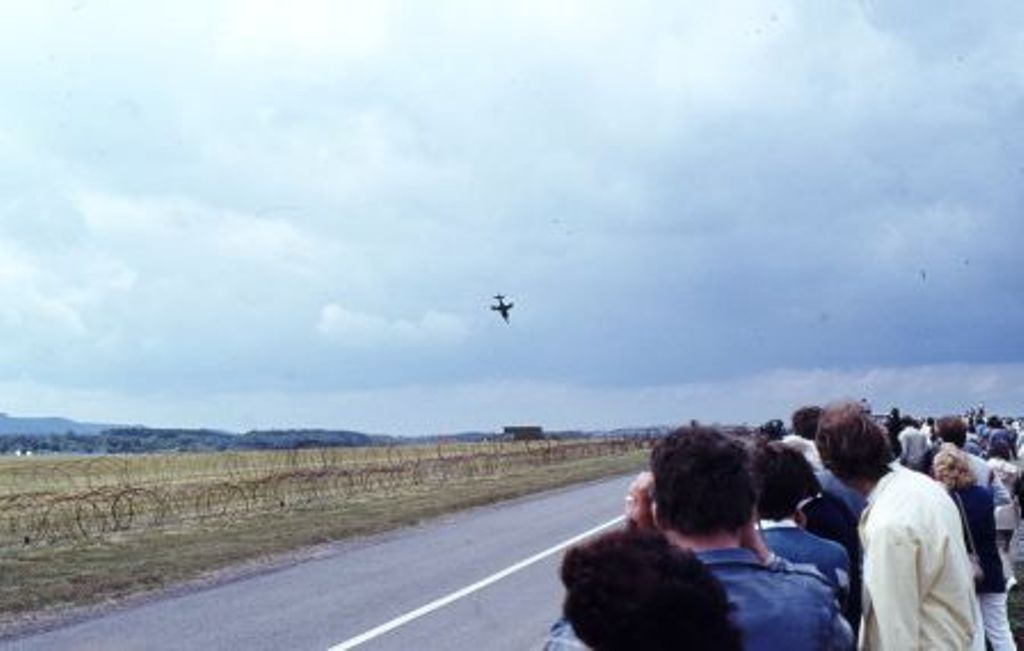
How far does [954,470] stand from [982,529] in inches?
18.3

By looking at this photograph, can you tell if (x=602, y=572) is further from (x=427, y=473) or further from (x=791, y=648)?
(x=427, y=473)

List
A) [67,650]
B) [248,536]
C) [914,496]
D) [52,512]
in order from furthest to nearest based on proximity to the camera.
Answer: [52,512] → [248,536] → [67,650] → [914,496]

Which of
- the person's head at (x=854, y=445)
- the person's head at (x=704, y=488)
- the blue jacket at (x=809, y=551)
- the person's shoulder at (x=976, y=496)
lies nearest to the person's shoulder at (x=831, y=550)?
the blue jacket at (x=809, y=551)

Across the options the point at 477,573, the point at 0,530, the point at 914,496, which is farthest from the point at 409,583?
the point at 0,530

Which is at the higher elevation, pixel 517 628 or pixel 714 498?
pixel 714 498

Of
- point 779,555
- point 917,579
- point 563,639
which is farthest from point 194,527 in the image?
point 563,639

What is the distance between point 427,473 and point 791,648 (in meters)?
51.5

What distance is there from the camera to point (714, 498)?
10.5ft

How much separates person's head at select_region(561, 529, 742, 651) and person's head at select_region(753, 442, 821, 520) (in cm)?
205

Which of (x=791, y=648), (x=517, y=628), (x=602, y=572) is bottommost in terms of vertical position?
(x=517, y=628)

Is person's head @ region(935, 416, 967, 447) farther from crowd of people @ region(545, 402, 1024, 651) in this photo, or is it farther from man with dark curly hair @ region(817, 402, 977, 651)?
man with dark curly hair @ region(817, 402, 977, 651)

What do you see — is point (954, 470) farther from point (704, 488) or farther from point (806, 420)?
point (704, 488)

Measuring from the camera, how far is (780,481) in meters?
4.65

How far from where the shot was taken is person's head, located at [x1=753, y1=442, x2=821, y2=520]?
15.2ft
